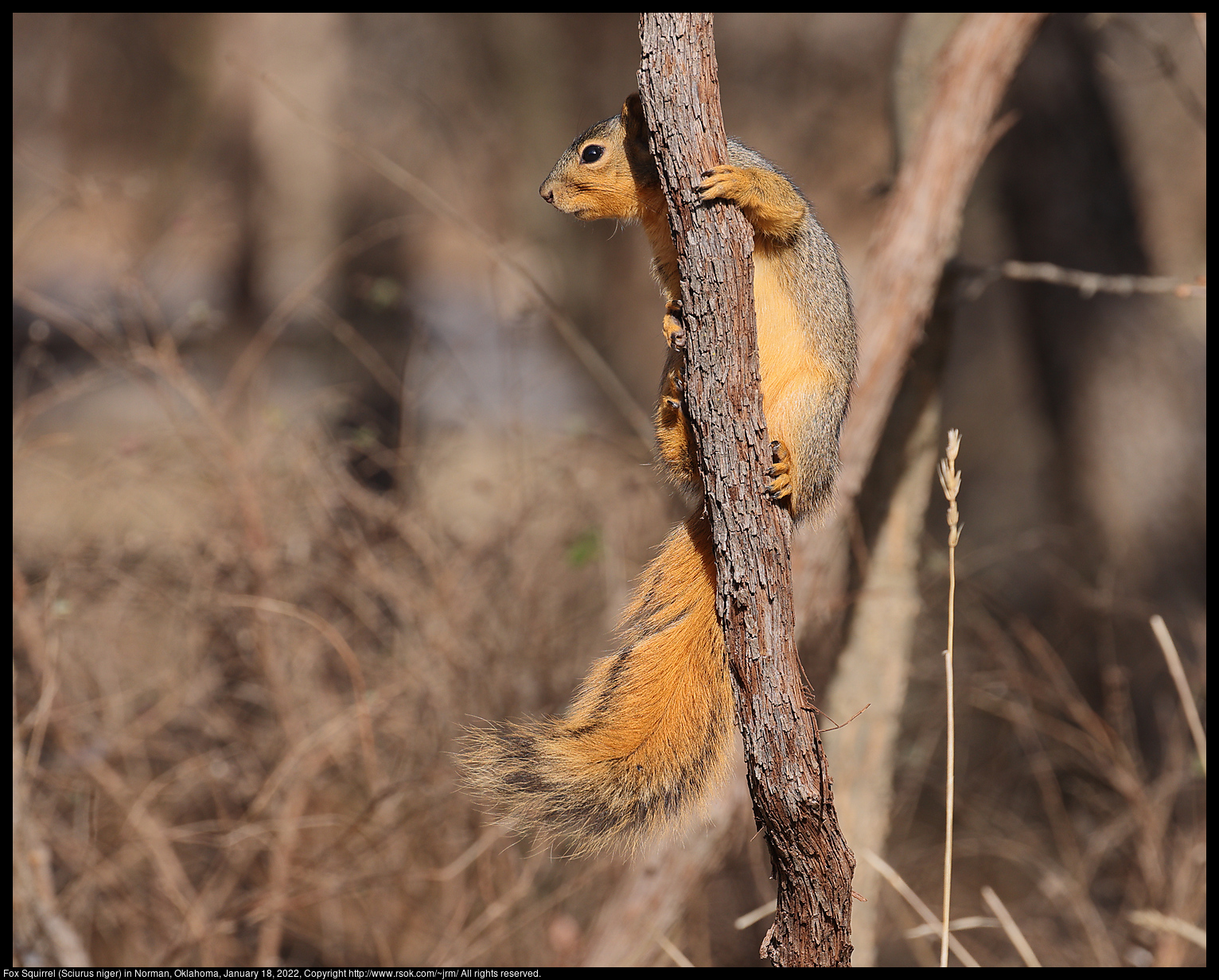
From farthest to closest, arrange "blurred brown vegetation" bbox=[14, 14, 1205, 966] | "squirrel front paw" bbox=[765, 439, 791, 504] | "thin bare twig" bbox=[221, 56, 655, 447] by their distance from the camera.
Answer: "blurred brown vegetation" bbox=[14, 14, 1205, 966] → "thin bare twig" bbox=[221, 56, 655, 447] → "squirrel front paw" bbox=[765, 439, 791, 504]

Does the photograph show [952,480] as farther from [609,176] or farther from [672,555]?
[609,176]

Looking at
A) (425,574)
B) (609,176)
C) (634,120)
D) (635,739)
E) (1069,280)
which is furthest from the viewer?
(425,574)

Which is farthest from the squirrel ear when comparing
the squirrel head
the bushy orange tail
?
the bushy orange tail

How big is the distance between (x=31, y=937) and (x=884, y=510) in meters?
2.80

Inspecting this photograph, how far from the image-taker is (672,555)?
1847mm

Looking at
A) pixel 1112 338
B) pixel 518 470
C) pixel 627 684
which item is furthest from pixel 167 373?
pixel 1112 338

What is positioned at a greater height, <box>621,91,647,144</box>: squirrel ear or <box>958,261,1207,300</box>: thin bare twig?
<box>621,91,647,144</box>: squirrel ear

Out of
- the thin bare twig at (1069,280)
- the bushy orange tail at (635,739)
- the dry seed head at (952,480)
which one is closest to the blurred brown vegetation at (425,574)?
the thin bare twig at (1069,280)

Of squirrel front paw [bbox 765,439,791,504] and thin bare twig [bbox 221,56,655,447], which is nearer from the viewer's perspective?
squirrel front paw [bbox 765,439,791,504]

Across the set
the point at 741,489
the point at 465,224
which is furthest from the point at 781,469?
the point at 465,224

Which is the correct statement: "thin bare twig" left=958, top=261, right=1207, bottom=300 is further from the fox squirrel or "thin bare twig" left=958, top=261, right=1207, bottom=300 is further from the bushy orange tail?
the bushy orange tail

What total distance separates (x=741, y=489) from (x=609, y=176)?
0.82 metres

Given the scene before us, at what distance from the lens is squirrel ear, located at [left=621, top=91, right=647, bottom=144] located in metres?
1.74
